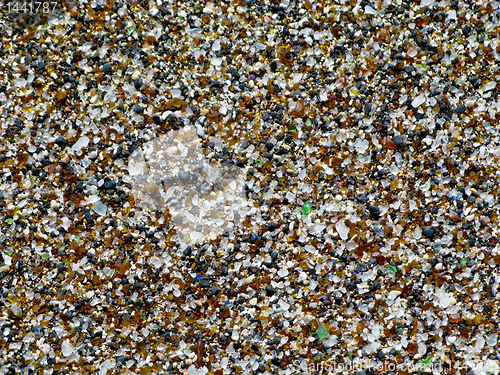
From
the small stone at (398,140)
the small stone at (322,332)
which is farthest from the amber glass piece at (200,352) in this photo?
the small stone at (398,140)

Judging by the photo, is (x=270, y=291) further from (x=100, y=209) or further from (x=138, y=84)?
(x=138, y=84)

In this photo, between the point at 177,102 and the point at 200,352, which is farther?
the point at 177,102

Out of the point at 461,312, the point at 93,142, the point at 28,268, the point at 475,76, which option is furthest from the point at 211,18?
the point at 461,312

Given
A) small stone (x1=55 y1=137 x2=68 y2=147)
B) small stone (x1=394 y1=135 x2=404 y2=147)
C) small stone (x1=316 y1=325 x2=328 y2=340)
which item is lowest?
small stone (x1=316 y1=325 x2=328 y2=340)

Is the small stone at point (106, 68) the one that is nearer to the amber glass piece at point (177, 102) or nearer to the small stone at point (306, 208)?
the amber glass piece at point (177, 102)

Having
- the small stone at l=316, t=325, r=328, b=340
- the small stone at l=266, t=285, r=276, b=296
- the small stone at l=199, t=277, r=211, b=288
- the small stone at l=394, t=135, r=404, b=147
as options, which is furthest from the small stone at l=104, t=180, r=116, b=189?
the small stone at l=394, t=135, r=404, b=147

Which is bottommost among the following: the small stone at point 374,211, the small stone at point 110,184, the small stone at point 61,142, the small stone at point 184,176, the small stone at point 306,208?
the small stone at point 374,211

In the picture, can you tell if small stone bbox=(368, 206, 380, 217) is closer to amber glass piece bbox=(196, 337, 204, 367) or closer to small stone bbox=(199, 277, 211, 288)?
small stone bbox=(199, 277, 211, 288)

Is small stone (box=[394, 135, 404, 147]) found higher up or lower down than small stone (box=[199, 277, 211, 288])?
higher up

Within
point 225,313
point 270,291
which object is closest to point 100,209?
point 225,313
